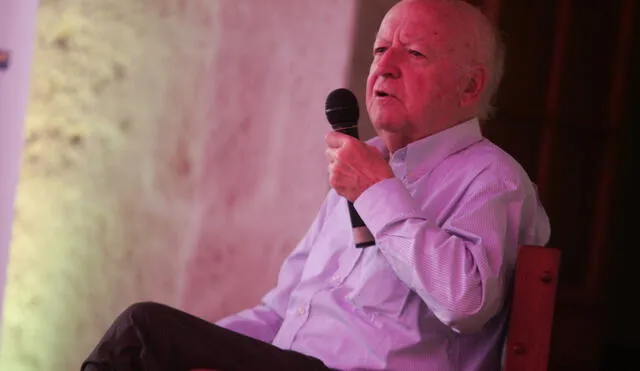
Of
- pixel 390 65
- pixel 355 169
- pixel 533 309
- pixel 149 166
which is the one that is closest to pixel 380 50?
pixel 390 65

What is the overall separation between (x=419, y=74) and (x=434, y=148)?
135 millimetres

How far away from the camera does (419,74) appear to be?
1436mm

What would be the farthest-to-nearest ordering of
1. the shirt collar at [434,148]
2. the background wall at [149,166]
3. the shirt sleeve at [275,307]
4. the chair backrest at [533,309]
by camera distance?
the background wall at [149,166] → the shirt sleeve at [275,307] → the shirt collar at [434,148] → the chair backrest at [533,309]

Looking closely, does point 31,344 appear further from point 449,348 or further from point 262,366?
point 449,348

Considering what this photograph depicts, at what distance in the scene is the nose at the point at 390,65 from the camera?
1445 mm

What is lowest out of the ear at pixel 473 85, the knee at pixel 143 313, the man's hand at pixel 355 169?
the knee at pixel 143 313

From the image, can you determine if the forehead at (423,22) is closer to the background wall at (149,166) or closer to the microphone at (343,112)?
the microphone at (343,112)

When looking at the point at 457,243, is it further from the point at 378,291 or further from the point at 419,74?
the point at 419,74

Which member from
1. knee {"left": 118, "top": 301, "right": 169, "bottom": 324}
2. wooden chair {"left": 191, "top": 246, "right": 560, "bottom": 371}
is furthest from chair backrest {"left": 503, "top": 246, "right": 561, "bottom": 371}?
knee {"left": 118, "top": 301, "right": 169, "bottom": 324}

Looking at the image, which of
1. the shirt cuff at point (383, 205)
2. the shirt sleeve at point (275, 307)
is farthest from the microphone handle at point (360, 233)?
the shirt sleeve at point (275, 307)

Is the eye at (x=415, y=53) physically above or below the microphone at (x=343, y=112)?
above

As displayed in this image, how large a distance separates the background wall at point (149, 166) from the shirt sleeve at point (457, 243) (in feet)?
2.52

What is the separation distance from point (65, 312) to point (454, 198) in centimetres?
126

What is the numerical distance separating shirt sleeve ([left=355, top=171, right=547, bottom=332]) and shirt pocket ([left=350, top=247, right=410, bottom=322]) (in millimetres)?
82
